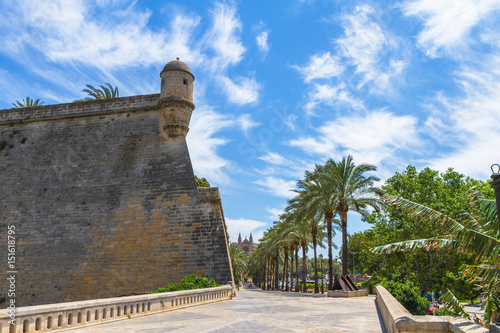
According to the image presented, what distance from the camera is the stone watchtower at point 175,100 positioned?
20156 mm

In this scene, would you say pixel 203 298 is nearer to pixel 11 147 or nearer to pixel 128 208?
pixel 128 208

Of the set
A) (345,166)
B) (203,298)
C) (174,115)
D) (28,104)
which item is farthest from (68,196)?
(345,166)

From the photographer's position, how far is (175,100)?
20.0 metres

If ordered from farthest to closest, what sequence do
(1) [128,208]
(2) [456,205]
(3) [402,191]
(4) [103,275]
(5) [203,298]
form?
(3) [402,191]
(2) [456,205]
(1) [128,208]
(4) [103,275]
(5) [203,298]

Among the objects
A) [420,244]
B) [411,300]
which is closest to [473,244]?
[420,244]

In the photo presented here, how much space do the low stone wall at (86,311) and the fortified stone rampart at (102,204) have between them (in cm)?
656

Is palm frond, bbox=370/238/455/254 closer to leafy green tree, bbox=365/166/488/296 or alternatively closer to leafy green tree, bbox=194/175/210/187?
leafy green tree, bbox=365/166/488/296

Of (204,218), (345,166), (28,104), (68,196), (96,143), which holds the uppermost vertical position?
(28,104)

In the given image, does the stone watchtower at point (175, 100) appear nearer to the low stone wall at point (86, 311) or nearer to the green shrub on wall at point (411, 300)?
the low stone wall at point (86, 311)

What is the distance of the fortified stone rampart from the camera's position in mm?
17719

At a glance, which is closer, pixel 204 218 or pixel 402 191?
pixel 204 218

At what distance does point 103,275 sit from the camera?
17.8 meters

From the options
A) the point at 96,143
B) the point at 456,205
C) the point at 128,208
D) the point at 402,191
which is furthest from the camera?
the point at 402,191

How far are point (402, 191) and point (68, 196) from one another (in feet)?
81.2
